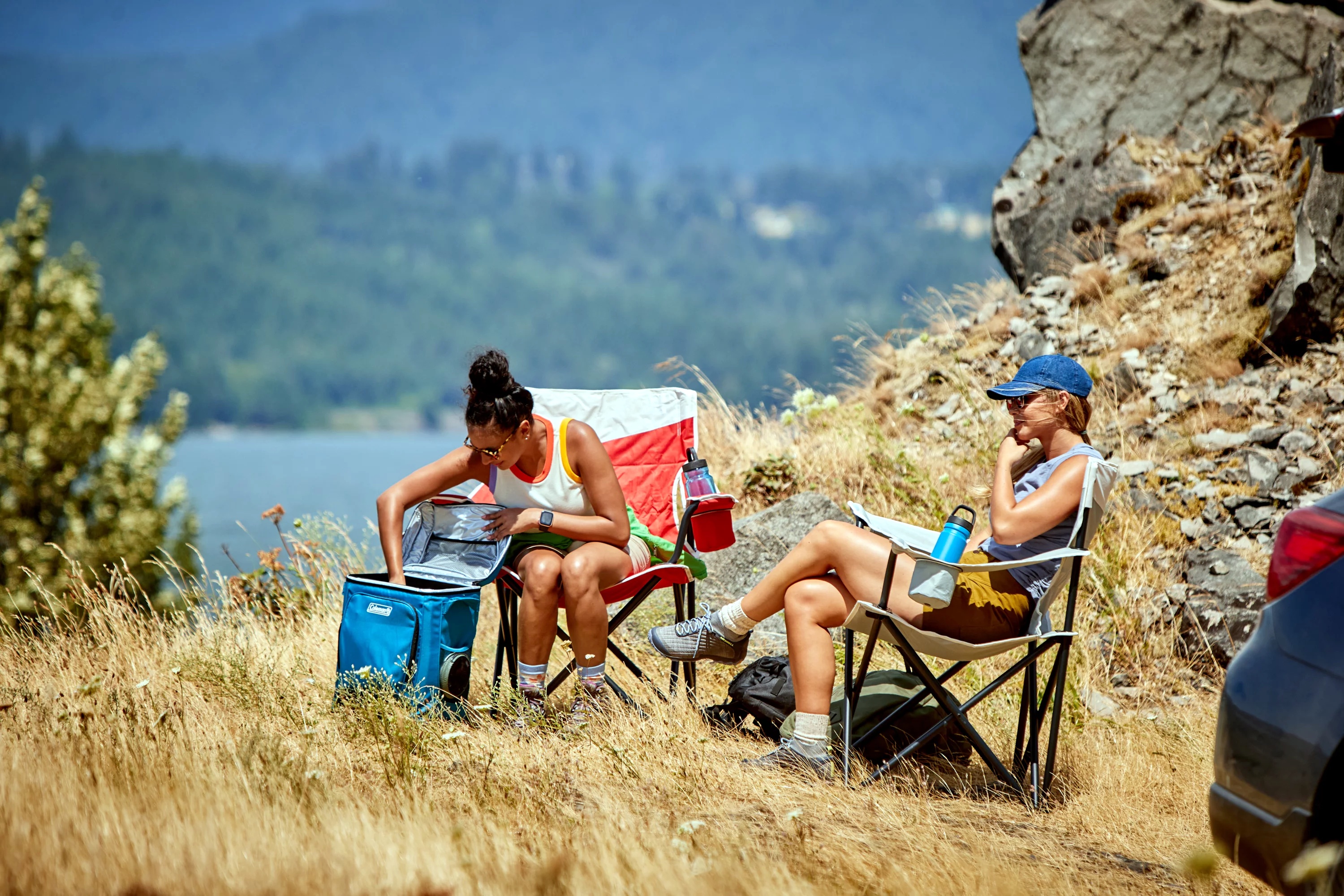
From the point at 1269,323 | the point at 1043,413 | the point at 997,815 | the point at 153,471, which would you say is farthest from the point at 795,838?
the point at 153,471

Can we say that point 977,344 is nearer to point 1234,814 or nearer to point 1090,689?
point 1090,689

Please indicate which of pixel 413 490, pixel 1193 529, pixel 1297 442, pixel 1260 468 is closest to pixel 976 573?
pixel 413 490

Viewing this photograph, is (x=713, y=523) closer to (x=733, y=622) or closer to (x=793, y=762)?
(x=733, y=622)

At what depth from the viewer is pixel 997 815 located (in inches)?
97.4

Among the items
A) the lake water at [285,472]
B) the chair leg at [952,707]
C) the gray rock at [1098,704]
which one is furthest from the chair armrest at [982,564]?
the lake water at [285,472]

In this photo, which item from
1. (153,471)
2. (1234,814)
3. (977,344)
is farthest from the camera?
(153,471)

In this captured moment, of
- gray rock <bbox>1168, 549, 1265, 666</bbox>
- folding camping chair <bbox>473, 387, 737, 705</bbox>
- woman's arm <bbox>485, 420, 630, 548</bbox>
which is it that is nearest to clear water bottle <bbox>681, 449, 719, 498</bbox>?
woman's arm <bbox>485, 420, 630, 548</bbox>

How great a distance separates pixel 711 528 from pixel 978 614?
3.10ft

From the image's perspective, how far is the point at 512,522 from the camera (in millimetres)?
3000

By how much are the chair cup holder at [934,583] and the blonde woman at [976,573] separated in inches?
5.1

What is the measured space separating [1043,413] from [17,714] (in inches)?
108

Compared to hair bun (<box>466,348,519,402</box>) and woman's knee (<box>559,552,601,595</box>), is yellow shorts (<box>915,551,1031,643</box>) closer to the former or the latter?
woman's knee (<box>559,552,601,595</box>)

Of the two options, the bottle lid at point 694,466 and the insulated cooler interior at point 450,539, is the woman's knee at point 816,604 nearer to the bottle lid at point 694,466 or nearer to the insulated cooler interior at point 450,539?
the bottle lid at point 694,466

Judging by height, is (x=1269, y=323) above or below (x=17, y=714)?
above
